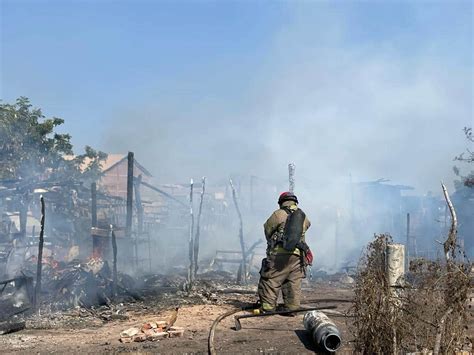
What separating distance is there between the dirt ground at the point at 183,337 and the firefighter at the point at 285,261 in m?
0.35

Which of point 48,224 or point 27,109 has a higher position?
point 27,109

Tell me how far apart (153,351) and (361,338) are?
289cm

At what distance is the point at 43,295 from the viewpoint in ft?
42.1

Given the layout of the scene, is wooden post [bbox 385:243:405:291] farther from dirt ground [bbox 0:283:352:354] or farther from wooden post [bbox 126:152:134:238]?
wooden post [bbox 126:152:134:238]

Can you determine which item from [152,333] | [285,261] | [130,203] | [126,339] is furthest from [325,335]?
[130,203]

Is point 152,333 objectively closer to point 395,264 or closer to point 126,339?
point 126,339

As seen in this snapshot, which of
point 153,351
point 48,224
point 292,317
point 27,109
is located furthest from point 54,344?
point 27,109

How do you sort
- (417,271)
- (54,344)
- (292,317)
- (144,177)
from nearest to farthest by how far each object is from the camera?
(417,271)
(54,344)
(292,317)
(144,177)

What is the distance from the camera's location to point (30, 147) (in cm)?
2809

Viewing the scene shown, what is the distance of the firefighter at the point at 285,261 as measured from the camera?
882cm

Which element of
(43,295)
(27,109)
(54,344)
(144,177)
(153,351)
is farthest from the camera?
(144,177)

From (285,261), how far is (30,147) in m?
22.8

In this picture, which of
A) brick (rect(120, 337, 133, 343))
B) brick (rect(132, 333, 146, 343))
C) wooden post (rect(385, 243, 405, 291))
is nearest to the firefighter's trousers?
brick (rect(132, 333, 146, 343))

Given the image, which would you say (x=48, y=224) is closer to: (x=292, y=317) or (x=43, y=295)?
(x=43, y=295)
